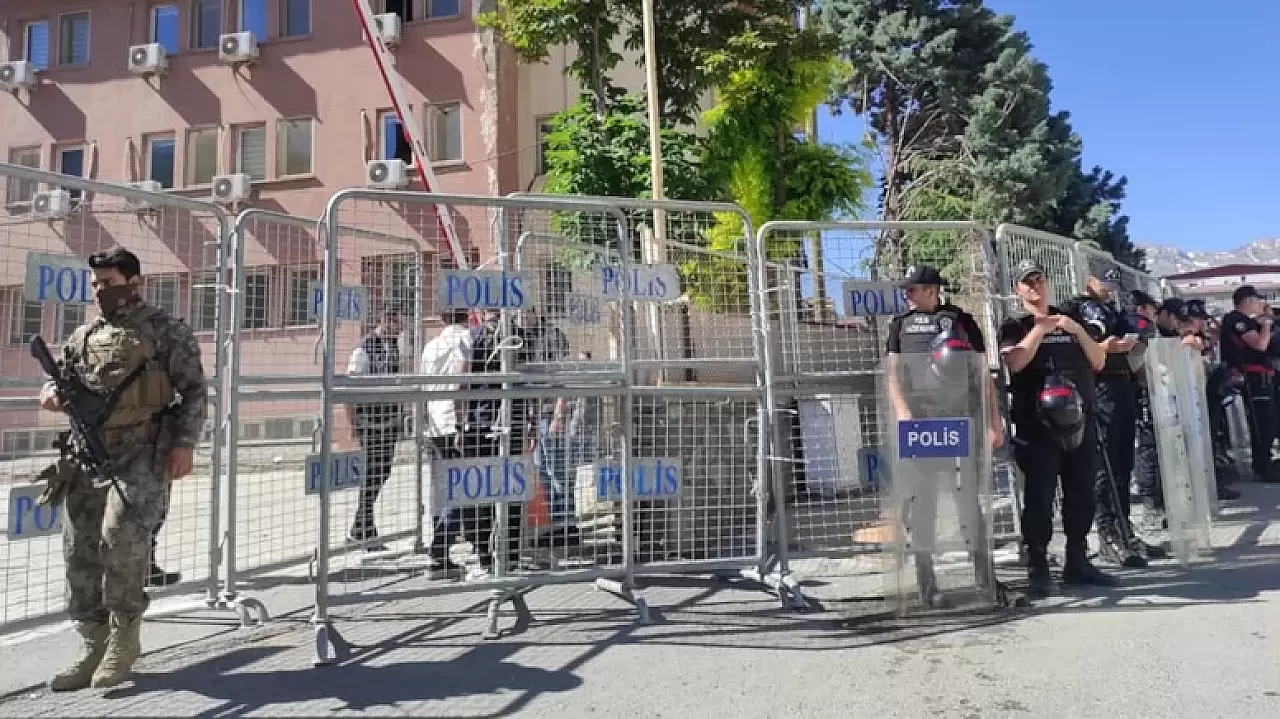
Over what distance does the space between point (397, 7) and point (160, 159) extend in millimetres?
6262

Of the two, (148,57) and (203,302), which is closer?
(203,302)

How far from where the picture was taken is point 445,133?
1812cm

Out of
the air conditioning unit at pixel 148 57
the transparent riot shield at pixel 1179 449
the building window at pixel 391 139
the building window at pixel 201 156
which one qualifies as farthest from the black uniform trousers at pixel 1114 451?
the air conditioning unit at pixel 148 57

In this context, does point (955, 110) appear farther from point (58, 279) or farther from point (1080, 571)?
point (58, 279)

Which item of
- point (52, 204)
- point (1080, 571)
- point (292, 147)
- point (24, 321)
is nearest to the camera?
point (24, 321)

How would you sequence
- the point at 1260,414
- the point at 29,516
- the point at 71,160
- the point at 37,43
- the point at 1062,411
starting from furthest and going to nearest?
1. the point at 37,43
2. the point at 71,160
3. the point at 1260,414
4. the point at 1062,411
5. the point at 29,516

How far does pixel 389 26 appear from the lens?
17.7 m

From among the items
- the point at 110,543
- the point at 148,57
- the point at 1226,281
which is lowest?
the point at 110,543

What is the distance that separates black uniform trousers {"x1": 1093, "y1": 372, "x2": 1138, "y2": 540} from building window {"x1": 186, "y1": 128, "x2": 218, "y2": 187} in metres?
18.3

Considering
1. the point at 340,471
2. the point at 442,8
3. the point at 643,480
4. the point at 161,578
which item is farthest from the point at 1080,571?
the point at 442,8

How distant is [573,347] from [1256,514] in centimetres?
620

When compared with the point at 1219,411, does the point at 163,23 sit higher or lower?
higher

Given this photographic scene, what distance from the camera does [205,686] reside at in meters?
3.93

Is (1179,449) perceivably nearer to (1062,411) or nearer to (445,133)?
(1062,411)
